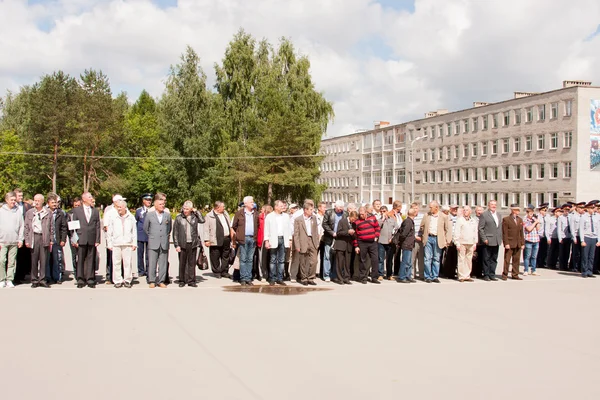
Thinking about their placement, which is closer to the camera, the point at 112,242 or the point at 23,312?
the point at 23,312

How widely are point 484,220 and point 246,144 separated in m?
38.3

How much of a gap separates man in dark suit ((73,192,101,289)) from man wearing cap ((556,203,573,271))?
13.2 metres

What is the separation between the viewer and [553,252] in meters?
19.9

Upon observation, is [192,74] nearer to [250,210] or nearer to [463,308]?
[250,210]

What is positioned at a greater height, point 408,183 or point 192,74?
point 192,74

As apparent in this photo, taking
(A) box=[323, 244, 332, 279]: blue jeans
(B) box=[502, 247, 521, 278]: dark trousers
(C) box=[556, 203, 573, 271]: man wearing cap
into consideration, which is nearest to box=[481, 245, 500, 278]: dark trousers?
(B) box=[502, 247, 521, 278]: dark trousers

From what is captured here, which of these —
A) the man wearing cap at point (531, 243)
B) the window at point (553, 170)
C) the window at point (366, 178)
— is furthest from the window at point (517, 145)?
the man wearing cap at point (531, 243)

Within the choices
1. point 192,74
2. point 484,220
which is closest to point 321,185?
point 192,74

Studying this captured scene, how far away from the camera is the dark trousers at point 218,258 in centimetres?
1656

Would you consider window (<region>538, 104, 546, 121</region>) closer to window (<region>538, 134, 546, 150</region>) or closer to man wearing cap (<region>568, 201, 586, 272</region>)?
window (<region>538, 134, 546, 150</region>)

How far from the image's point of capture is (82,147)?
6147 cm

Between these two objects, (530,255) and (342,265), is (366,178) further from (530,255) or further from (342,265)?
(342,265)

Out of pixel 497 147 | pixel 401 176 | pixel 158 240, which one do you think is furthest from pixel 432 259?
pixel 401 176

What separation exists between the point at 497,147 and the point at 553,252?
57230 millimetres
